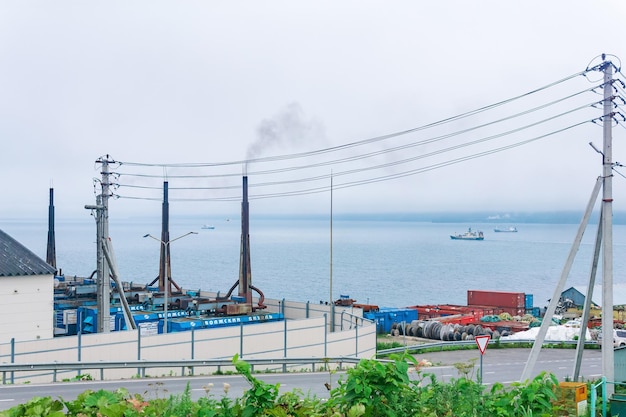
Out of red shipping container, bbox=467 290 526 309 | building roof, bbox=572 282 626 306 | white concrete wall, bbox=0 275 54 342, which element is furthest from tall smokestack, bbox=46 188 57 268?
building roof, bbox=572 282 626 306

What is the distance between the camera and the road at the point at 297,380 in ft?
61.6

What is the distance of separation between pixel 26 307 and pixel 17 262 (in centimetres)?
242

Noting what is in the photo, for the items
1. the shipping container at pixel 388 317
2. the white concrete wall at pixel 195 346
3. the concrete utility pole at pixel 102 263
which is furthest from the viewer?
the shipping container at pixel 388 317

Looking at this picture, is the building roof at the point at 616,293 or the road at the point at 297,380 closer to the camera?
the road at the point at 297,380

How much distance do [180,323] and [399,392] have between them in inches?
1313

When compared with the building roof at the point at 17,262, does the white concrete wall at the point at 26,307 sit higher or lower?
lower

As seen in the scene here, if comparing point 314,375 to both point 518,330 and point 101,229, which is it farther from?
point 518,330

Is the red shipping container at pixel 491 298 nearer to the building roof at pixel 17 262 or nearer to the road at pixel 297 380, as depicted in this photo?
the road at pixel 297 380

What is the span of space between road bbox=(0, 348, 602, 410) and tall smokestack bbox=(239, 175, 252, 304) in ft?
62.2

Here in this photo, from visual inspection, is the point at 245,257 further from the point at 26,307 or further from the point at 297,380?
the point at 297,380

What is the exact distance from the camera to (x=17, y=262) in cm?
3469

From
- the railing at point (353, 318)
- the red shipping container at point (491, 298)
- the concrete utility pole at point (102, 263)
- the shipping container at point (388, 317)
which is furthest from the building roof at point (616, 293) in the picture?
the concrete utility pole at point (102, 263)

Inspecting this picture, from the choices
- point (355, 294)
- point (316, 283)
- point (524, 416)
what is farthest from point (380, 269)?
point (524, 416)

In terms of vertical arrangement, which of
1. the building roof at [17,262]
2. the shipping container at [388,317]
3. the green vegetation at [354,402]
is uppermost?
the building roof at [17,262]
